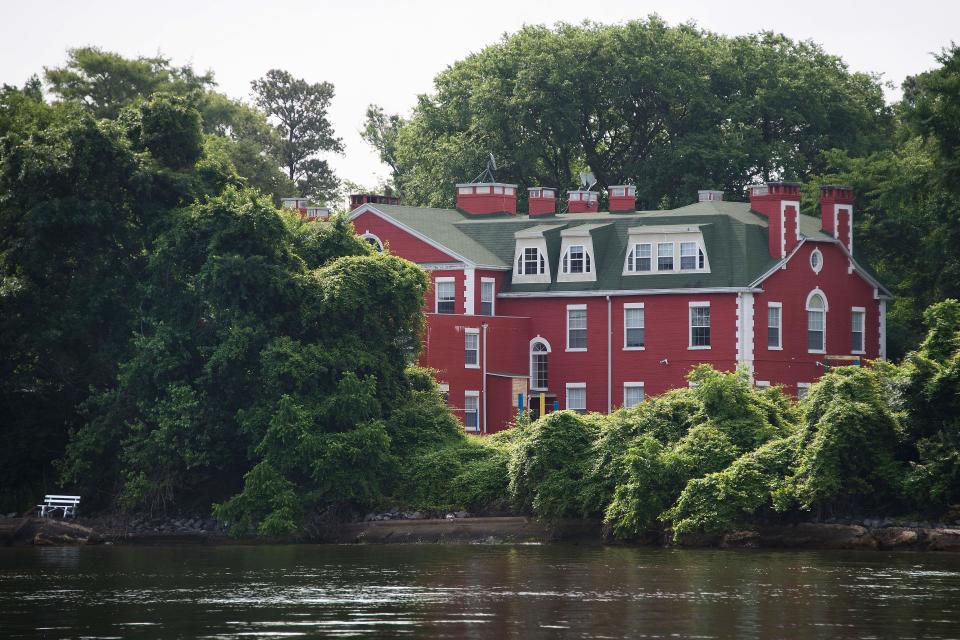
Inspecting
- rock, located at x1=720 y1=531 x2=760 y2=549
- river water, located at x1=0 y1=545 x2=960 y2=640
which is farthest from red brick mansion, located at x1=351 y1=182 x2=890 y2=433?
river water, located at x1=0 y1=545 x2=960 y2=640

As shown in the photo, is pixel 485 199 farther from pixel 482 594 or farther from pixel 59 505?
pixel 482 594

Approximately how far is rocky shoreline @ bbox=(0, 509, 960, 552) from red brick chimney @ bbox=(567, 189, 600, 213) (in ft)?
88.9

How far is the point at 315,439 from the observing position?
5075 cm

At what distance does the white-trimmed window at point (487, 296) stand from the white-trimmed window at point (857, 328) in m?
13.8

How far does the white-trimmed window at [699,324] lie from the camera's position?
6717 centimetres

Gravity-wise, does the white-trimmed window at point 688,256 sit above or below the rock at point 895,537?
above

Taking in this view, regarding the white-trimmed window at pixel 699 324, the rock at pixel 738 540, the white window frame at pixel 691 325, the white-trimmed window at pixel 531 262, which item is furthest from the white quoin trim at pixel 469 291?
the rock at pixel 738 540

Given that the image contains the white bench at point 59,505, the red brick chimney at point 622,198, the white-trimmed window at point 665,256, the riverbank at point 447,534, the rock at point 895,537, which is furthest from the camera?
Answer: the red brick chimney at point 622,198

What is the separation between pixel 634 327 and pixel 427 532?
20.6 m

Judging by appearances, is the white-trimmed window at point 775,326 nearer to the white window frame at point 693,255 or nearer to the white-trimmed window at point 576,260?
the white window frame at point 693,255

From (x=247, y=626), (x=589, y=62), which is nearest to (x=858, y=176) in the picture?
(x=589, y=62)

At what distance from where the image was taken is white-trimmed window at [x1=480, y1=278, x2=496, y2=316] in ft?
230

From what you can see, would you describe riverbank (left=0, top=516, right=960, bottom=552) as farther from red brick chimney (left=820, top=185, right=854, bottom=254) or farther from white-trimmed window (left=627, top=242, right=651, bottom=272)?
red brick chimney (left=820, top=185, right=854, bottom=254)

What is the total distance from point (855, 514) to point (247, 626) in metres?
21.1
